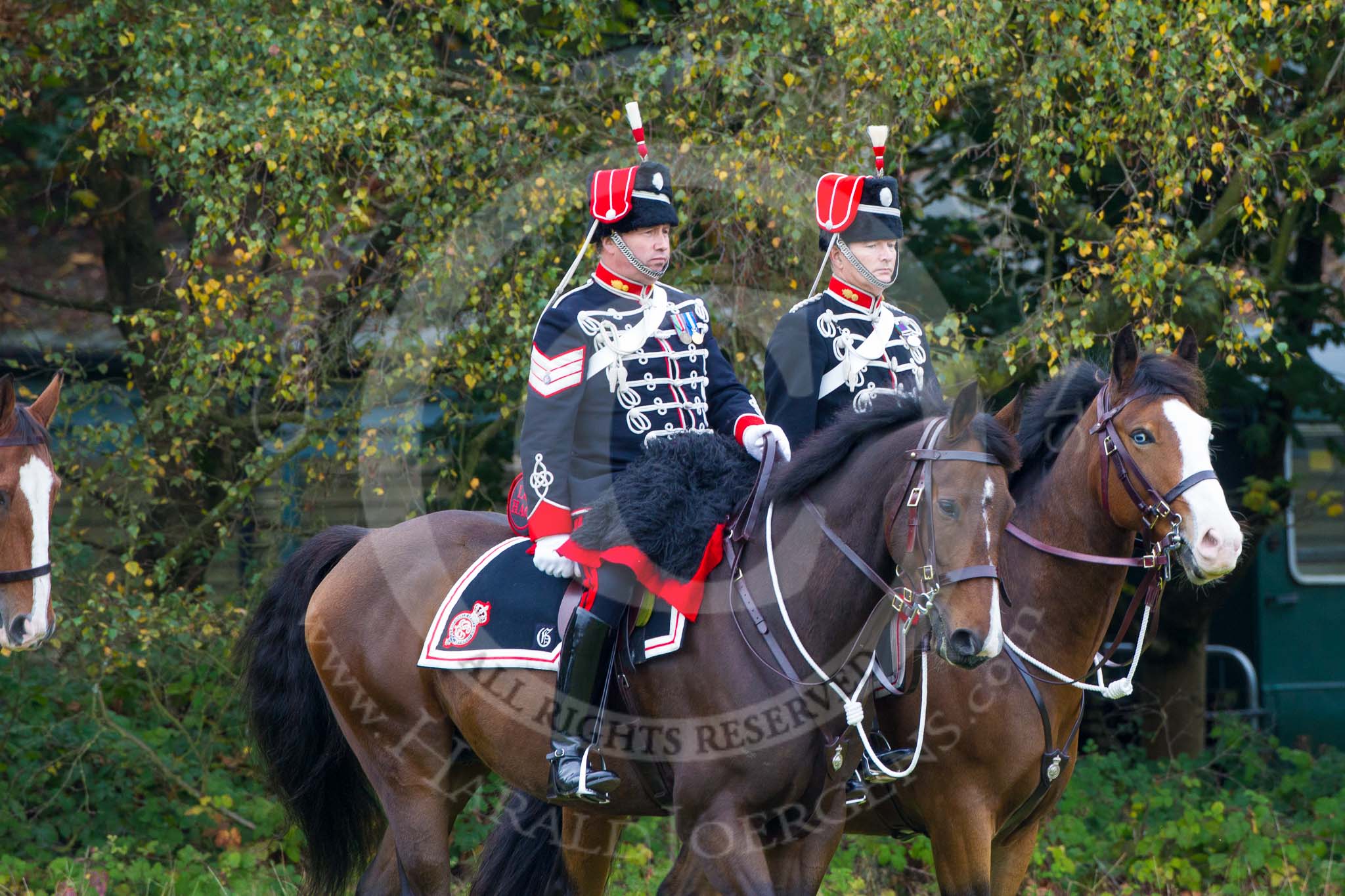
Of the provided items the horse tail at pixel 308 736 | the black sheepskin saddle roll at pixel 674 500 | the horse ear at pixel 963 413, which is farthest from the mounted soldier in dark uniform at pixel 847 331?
the horse tail at pixel 308 736

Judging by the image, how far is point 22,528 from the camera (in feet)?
14.0

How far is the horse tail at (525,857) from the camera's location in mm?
4805

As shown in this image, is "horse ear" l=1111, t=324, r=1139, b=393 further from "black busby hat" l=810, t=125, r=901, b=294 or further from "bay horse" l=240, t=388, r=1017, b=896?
"bay horse" l=240, t=388, r=1017, b=896

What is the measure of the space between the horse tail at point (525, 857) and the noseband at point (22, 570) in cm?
174

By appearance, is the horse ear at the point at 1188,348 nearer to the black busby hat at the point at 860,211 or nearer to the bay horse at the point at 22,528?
the black busby hat at the point at 860,211

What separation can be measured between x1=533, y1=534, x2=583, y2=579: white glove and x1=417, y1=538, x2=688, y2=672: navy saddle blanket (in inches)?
4.5

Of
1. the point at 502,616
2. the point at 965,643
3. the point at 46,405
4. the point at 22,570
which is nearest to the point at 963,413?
the point at 965,643

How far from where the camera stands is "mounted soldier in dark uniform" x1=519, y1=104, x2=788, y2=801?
397 centimetres

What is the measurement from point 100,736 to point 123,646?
75 centimetres

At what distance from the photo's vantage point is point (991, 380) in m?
6.64

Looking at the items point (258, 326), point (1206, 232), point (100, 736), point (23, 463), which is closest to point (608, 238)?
point (23, 463)

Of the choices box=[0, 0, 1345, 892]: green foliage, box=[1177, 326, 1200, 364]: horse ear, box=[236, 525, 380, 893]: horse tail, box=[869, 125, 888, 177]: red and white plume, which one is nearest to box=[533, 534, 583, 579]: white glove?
box=[236, 525, 380, 893]: horse tail

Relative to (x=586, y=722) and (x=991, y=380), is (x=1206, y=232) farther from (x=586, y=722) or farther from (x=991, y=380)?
(x=586, y=722)

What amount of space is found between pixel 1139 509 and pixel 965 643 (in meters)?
1.25
